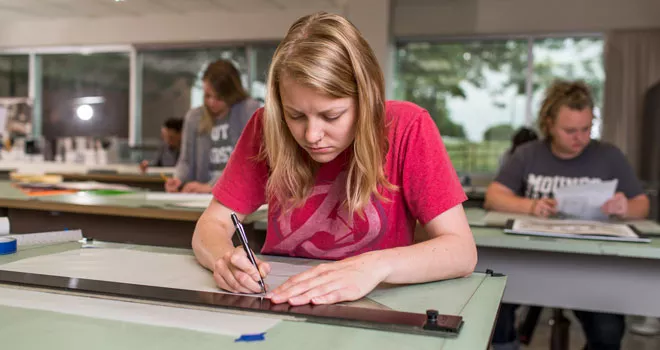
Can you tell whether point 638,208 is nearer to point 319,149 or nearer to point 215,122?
point 319,149

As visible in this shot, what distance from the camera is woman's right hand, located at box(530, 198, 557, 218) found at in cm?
234

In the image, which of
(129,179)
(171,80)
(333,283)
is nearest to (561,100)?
(333,283)

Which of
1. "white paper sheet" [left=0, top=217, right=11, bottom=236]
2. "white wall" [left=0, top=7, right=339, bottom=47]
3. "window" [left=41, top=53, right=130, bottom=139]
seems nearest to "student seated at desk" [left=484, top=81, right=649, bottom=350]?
"white paper sheet" [left=0, top=217, right=11, bottom=236]

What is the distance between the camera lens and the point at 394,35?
6938mm

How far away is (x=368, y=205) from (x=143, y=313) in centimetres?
57

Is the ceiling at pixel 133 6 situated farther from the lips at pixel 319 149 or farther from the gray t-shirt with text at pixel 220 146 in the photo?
the lips at pixel 319 149

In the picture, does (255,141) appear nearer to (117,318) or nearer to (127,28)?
(117,318)

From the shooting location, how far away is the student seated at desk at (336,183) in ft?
3.43

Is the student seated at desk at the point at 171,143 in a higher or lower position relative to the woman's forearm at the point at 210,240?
higher

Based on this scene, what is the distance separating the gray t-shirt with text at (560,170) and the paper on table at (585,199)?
0.22 meters

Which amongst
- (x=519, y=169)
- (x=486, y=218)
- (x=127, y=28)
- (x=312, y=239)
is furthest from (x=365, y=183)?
(x=127, y=28)

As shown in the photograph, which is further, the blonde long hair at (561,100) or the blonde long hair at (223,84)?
the blonde long hair at (223,84)

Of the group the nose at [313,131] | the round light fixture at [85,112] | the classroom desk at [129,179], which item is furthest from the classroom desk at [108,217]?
the round light fixture at [85,112]

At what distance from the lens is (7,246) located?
1.30 meters
